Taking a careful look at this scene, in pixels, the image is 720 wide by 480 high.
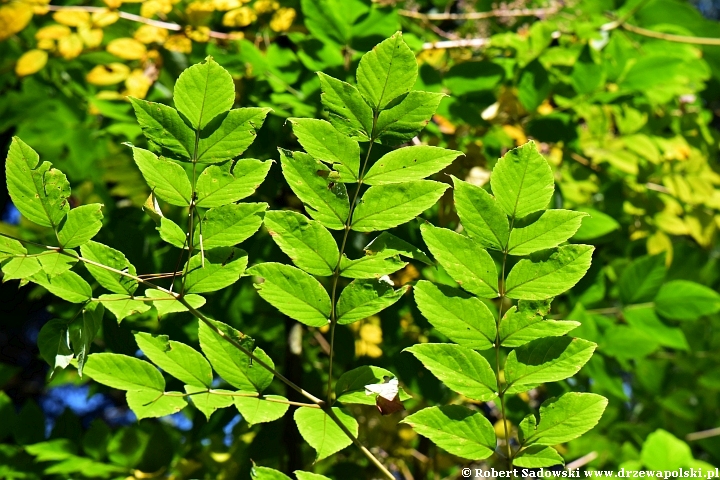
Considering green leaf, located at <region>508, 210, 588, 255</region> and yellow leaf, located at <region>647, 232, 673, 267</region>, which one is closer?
green leaf, located at <region>508, 210, 588, 255</region>

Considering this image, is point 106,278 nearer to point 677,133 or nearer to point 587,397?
point 587,397

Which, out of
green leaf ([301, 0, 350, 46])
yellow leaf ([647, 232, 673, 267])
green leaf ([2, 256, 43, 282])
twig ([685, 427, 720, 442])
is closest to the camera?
green leaf ([2, 256, 43, 282])

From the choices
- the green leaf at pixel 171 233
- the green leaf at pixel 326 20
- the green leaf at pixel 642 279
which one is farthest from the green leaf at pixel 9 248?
the green leaf at pixel 642 279

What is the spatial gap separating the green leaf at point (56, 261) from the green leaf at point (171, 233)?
71 mm

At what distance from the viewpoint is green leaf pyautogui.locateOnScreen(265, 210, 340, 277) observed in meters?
0.58

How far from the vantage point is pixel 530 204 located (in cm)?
59

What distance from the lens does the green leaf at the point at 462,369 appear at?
0.59m

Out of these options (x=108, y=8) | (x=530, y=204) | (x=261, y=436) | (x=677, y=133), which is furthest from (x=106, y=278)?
(x=677, y=133)

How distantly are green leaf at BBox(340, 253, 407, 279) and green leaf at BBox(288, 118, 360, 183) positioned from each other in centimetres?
7

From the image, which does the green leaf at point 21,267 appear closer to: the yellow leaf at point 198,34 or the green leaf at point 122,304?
the green leaf at point 122,304

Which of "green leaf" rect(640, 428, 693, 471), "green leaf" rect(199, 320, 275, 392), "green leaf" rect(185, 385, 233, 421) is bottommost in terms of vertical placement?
"green leaf" rect(640, 428, 693, 471)

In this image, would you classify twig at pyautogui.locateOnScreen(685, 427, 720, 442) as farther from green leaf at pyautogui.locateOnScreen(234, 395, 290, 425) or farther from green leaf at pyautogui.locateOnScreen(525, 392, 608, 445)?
green leaf at pyautogui.locateOnScreen(234, 395, 290, 425)

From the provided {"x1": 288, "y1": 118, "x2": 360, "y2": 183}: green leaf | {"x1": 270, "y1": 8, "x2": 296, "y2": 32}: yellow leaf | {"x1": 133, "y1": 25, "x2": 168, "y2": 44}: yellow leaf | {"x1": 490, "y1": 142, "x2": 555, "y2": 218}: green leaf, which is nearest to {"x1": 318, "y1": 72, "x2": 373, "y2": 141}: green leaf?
{"x1": 288, "y1": 118, "x2": 360, "y2": 183}: green leaf

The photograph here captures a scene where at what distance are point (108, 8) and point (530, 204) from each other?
1.03m
